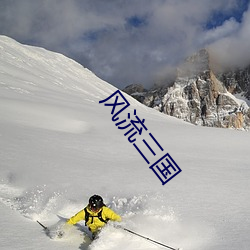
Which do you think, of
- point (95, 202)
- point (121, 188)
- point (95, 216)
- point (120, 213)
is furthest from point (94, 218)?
point (121, 188)

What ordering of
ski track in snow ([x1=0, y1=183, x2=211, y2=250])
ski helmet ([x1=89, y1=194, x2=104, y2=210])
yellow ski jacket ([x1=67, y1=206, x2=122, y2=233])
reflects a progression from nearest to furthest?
ski track in snow ([x1=0, y1=183, x2=211, y2=250])
ski helmet ([x1=89, y1=194, x2=104, y2=210])
yellow ski jacket ([x1=67, y1=206, x2=122, y2=233])

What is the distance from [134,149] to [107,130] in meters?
3.92

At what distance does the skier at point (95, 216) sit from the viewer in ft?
19.2

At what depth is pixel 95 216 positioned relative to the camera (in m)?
5.94

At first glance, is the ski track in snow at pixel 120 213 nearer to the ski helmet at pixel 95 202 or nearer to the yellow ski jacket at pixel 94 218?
the yellow ski jacket at pixel 94 218

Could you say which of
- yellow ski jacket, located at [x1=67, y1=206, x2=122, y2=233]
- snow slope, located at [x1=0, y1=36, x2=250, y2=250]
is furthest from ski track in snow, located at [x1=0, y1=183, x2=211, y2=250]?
yellow ski jacket, located at [x1=67, y1=206, x2=122, y2=233]

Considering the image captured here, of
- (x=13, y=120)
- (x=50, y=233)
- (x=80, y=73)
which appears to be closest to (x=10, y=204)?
(x=50, y=233)

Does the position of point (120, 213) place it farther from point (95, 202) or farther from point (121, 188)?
point (121, 188)

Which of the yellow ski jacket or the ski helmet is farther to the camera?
the yellow ski jacket

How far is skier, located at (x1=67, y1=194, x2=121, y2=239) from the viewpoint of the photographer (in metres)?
5.86

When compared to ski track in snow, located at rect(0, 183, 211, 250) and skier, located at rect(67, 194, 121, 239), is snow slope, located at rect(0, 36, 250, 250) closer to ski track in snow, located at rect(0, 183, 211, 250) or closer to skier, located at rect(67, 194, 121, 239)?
ski track in snow, located at rect(0, 183, 211, 250)

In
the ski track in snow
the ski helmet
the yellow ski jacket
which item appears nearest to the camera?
the ski track in snow

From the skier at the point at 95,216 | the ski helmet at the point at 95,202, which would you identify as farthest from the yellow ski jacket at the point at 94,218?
the ski helmet at the point at 95,202

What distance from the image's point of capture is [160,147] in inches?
525
